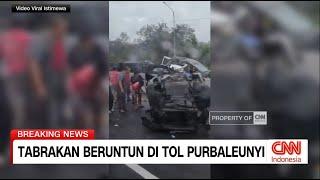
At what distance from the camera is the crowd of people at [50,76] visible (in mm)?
3355

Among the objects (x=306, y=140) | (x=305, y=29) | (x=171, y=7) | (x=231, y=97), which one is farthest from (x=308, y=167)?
(x=171, y=7)

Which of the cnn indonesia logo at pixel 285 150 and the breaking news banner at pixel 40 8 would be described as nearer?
the breaking news banner at pixel 40 8

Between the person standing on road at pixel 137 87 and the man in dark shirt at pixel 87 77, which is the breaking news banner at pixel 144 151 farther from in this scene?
the person standing on road at pixel 137 87

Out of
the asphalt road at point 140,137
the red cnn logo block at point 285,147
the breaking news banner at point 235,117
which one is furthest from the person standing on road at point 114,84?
the red cnn logo block at point 285,147

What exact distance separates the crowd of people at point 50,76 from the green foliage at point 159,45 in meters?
0.14

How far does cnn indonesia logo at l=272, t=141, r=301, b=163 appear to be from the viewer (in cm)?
349

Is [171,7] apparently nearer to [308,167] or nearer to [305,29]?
[305,29]

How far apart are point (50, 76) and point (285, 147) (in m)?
1.85

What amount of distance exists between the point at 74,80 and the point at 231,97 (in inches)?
46.3

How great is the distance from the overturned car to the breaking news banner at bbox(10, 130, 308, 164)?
14 cm

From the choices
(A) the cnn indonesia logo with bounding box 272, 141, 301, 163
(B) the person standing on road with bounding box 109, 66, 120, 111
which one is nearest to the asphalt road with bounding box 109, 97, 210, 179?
(B) the person standing on road with bounding box 109, 66, 120, 111

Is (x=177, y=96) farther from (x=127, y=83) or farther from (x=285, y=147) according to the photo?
(x=285, y=147)

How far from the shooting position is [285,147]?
11.5 ft

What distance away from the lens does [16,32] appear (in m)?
3.35
